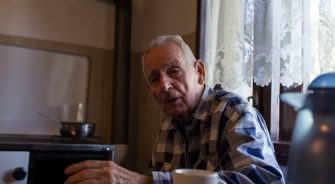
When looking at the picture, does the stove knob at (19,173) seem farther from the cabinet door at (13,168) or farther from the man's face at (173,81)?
the man's face at (173,81)

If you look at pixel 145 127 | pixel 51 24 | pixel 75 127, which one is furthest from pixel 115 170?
pixel 51 24

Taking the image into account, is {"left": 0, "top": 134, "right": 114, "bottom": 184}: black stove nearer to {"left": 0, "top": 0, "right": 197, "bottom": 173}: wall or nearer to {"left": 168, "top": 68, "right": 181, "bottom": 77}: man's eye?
{"left": 0, "top": 0, "right": 197, "bottom": 173}: wall

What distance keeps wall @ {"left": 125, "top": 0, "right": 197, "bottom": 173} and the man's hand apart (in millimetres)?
1530

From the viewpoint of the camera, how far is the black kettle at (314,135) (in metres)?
0.50

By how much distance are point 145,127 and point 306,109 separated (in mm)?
2115

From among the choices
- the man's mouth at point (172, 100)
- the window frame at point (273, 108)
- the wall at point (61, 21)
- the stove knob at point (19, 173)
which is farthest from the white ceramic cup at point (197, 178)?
the wall at point (61, 21)

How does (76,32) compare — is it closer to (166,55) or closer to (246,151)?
(166,55)

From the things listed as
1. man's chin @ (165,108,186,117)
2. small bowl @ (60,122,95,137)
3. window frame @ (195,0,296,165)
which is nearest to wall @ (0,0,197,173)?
small bowl @ (60,122,95,137)

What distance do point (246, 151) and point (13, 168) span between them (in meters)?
1.23

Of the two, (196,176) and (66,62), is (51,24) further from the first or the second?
(196,176)

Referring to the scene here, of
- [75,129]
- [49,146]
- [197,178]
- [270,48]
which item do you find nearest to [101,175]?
[197,178]

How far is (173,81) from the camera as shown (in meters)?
1.24

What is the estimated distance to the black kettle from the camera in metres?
0.50

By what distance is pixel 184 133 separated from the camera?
129 cm
